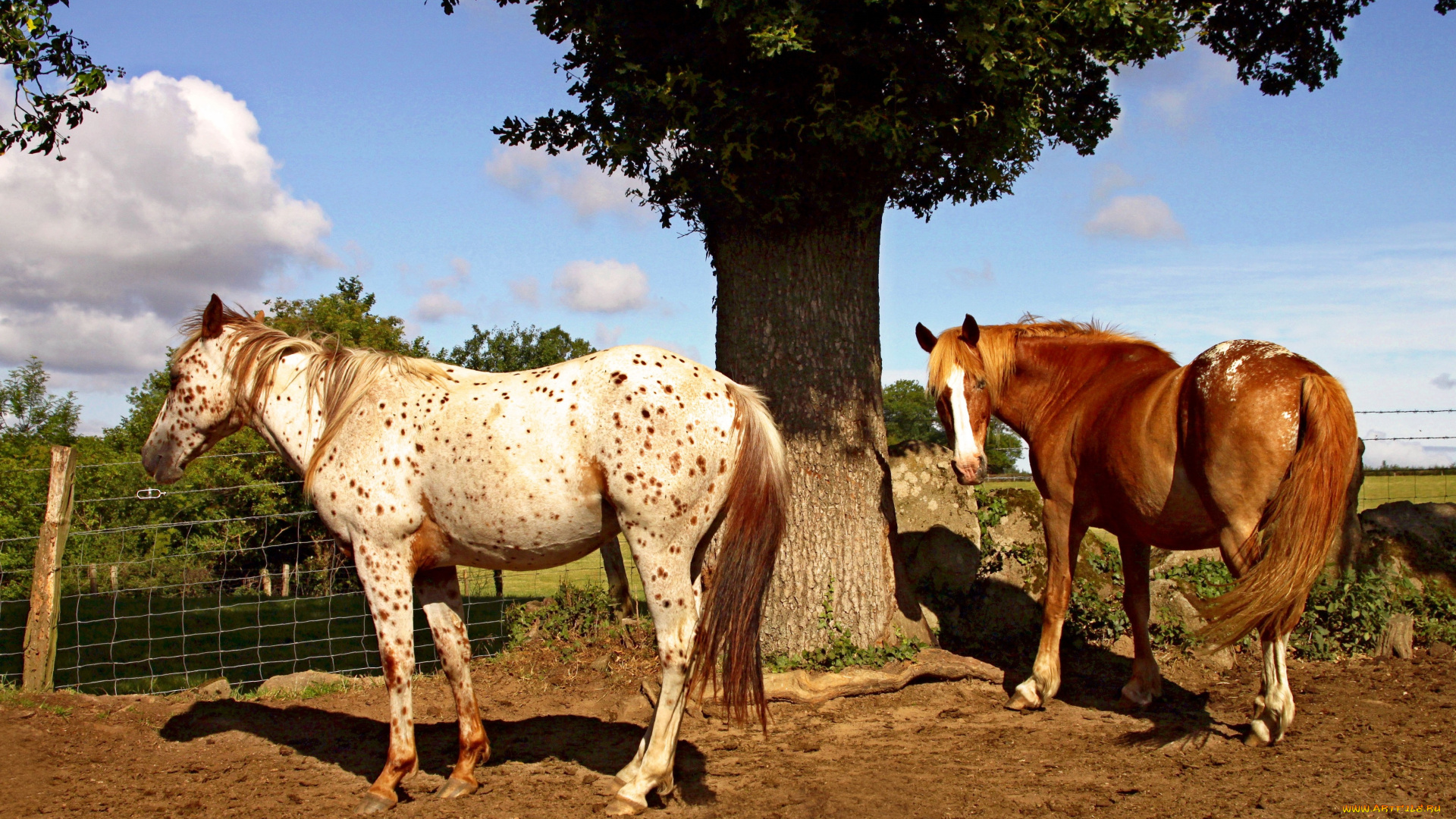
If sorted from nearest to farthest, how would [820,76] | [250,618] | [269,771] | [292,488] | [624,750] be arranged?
[269,771], [624,750], [820,76], [250,618], [292,488]

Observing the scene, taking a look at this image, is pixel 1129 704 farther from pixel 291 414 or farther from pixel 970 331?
pixel 291 414

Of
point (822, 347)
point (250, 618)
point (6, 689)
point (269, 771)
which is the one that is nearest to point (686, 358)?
point (822, 347)

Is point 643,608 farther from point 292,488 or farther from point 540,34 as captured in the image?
point 292,488

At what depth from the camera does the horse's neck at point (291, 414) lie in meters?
4.34

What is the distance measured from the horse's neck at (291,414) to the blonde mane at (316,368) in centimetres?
2

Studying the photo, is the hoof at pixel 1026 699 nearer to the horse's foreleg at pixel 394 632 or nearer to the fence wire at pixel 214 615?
the fence wire at pixel 214 615

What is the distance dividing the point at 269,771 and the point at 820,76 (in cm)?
471

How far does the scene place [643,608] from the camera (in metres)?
7.92

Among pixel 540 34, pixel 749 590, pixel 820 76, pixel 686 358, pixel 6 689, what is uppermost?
pixel 540 34

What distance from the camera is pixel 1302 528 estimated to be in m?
4.06

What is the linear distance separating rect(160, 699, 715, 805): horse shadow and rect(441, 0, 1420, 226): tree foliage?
10.6ft

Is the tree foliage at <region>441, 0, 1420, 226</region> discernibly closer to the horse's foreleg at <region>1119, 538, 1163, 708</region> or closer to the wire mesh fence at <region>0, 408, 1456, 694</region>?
the horse's foreleg at <region>1119, 538, 1163, 708</region>

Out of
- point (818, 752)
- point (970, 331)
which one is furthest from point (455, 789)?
point (970, 331)

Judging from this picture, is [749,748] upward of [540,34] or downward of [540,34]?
downward
